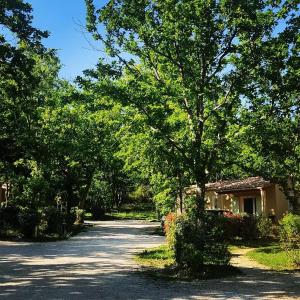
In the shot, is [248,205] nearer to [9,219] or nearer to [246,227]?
[246,227]

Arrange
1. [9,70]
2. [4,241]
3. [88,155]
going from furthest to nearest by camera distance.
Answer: [88,155]
[4,241]
[9,70]

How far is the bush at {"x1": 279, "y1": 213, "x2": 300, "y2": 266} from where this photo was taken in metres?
13.4

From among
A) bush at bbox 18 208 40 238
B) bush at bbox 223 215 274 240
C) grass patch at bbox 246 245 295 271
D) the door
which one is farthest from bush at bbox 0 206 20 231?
the door

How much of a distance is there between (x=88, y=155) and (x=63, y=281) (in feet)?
77.7

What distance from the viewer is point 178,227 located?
12.8m

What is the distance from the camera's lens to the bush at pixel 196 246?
12.3m

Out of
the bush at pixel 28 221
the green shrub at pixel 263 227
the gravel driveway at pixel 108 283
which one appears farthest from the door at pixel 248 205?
the gravel driveway at pixel 108 283

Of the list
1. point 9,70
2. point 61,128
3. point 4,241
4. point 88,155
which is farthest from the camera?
point 88,155

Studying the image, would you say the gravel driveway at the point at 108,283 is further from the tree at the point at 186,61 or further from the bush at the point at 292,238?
the tree at the point at 186,61

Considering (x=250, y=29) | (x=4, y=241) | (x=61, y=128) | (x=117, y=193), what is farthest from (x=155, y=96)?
(x=117, y=193)

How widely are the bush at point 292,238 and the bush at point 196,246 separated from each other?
6.51 feet

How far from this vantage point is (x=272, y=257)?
16125 mm

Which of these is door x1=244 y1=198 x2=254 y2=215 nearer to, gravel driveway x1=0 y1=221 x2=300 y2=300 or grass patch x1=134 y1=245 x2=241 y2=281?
gravel driveway x1=0 y1=221 x2=300 y2=300

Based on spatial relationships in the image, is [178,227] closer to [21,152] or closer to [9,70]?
[9,70]
